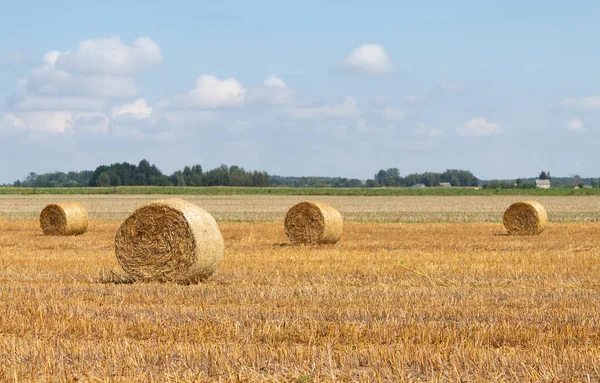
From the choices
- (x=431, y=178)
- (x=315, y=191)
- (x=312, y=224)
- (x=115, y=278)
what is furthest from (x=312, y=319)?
(x=431, y=178)

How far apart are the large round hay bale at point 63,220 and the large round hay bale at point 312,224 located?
801 centimetres

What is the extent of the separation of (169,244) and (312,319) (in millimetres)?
5188

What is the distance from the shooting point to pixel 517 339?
8.51 meters

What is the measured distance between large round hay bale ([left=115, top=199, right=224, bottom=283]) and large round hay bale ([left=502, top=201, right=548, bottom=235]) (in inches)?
570

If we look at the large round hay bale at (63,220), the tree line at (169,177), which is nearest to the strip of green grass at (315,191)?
the tree line at (169,177)

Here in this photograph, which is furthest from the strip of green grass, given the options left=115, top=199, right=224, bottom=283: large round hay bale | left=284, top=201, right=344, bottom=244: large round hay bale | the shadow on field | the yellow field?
the shadow on field

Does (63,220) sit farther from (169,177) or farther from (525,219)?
(169,177)

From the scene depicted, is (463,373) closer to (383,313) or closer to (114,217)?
(383,313)

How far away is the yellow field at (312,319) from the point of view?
7.34 meters

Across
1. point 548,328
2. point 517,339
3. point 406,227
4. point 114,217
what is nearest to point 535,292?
point 548,328

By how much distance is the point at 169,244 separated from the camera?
1414 centimetres

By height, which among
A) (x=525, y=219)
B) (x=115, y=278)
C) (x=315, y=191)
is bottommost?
(x=115, y=278)

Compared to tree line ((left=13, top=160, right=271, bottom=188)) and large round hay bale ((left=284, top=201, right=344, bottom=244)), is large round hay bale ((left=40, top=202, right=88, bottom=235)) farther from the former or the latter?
tree line ((left=13, top=160, right=271, bottom=188))

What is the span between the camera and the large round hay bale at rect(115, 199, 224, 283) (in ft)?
45.8
